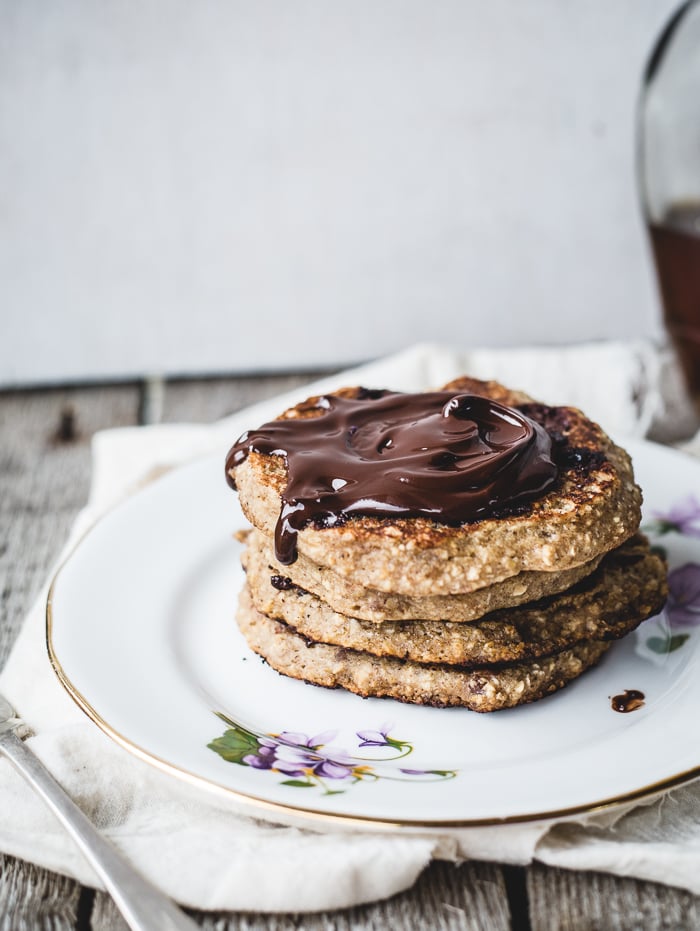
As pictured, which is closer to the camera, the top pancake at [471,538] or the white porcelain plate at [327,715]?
the white porcelain plate at [327,715]

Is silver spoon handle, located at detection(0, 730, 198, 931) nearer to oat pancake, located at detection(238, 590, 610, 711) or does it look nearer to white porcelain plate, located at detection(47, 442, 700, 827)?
white porcelain plate, located at detection(47, 442, 700, 827)

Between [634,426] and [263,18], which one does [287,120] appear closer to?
[263,18]

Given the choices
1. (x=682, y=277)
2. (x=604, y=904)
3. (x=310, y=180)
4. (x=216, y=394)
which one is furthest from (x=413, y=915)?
(x=310, y=180)

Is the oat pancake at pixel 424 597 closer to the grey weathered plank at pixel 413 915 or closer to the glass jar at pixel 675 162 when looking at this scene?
the grey weathered plank at pixel 413 915

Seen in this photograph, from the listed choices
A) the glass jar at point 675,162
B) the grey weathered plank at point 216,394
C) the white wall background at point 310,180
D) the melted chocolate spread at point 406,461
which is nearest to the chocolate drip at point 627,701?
the melted chocolate spread at point 406,461

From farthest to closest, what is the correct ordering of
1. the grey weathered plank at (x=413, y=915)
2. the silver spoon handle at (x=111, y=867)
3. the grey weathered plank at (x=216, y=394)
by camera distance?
the grey weathered plank at (x=216, y=394) < the grey weathered plank at (x=413, y=915) < the silver spoon handle at (x=111, y=867)

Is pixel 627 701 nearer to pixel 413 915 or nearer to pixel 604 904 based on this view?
pixel 604 904
